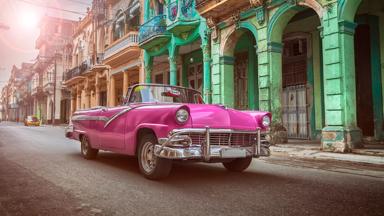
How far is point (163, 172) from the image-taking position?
4.26 metres

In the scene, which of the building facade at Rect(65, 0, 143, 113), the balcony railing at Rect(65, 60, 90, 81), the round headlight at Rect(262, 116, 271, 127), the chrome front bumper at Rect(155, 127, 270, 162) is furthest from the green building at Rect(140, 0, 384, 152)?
the balcony railing at Rect(65, 60, 90, 81)

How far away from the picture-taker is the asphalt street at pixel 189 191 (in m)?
3.03

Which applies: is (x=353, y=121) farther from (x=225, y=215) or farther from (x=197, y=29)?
(x=197, y=29)

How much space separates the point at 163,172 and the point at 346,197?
2.34 meters

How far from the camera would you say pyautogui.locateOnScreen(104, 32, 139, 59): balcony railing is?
1922 cm

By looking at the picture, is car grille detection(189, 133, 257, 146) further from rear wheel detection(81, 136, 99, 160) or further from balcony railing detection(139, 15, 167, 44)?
balcony railing detection(139, 15, 167, 44)

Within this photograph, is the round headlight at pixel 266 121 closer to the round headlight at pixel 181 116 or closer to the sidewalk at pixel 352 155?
the round headlight at pixel 181 116

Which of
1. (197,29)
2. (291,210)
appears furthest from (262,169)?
(197,29)

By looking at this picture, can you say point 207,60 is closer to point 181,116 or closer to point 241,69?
point 241,69

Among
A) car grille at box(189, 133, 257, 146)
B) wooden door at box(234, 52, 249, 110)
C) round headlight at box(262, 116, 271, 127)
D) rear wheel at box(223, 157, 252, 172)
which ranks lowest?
rear wheel at box(223, 157, 252, 172)

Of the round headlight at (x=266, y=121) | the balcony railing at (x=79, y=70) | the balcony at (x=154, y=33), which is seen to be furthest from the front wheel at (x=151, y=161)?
the balcony railing at (x=79, y=70)

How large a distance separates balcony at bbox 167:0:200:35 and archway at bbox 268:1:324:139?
4.42 meters

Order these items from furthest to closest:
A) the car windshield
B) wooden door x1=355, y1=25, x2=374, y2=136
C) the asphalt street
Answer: wooden door x1=355, y1=25, x2=374, y2=136 → the car windshield → the asphalt street

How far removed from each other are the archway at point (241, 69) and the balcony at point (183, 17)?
241 cm
